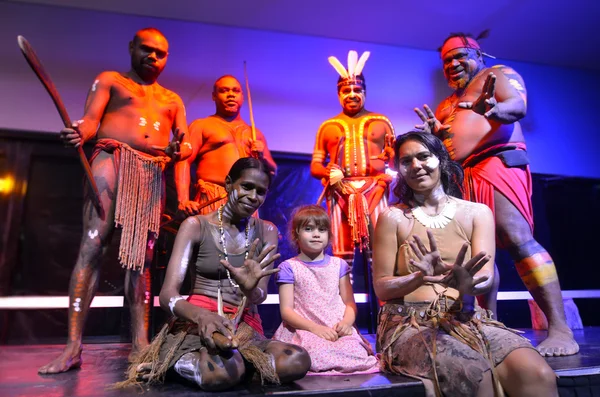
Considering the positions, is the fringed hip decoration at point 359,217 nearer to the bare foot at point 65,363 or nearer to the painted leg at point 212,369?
the painted leg at point 212,369

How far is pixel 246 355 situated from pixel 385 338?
64cm

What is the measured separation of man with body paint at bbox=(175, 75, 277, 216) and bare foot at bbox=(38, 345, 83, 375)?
129 centimetres

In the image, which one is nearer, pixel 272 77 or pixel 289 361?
pixel 289 361

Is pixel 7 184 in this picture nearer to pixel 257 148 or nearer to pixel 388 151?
pixel 257 148

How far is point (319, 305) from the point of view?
2500 millimetres

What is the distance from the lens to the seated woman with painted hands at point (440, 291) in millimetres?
1726

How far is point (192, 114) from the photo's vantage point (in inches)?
178

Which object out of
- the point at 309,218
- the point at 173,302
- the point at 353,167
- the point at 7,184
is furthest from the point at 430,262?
the point at 7,184

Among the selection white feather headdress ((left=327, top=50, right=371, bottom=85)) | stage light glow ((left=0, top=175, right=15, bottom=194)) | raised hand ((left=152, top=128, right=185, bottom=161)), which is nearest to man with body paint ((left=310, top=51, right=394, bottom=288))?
white feather headdress ((left=327, top=50, right=371, bottom=85))

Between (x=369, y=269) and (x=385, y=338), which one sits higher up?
(x=369, y=269)

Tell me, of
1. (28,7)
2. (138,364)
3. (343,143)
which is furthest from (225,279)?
(28,7)

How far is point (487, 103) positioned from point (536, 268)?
1.02 metres

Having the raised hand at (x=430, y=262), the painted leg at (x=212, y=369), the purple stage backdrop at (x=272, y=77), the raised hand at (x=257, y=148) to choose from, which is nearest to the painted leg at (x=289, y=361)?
the painted leg at (x=212, y=369)

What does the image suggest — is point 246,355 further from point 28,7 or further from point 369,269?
point 28,7
